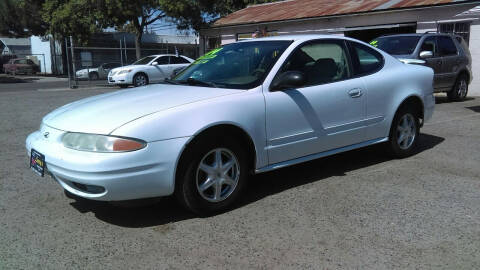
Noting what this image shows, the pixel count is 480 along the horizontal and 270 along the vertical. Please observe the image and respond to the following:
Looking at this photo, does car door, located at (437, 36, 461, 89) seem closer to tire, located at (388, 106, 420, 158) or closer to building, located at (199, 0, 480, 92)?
building, located at (199, 0, 480, 92)

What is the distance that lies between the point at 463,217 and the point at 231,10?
88.8 ft

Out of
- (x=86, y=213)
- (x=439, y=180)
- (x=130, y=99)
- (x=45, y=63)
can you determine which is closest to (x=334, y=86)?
(x=439, y=180)

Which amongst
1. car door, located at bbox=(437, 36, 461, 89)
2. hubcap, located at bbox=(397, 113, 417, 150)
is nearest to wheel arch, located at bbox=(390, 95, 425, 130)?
hubcap, located at bbox=(397, 113, 417, 150)

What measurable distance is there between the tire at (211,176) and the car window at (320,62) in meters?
0.99

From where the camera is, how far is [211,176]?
3.68 metres

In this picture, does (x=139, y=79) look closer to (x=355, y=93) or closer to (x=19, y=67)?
(x=355, y=93)

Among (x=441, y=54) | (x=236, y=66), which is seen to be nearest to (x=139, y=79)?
(x=441, y=54)

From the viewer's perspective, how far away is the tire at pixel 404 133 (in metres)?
5.27

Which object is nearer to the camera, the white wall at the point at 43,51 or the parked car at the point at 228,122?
the parked car at the point at 228,122

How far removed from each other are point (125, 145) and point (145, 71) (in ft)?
51.9

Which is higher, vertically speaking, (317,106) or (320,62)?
(320,62)

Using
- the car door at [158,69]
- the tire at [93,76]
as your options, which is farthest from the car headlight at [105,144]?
the tire at [93,76]

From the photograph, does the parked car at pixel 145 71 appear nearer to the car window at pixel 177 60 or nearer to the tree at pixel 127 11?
the car window at pixel 177 60

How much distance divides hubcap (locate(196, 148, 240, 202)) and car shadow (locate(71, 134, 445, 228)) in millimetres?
243
